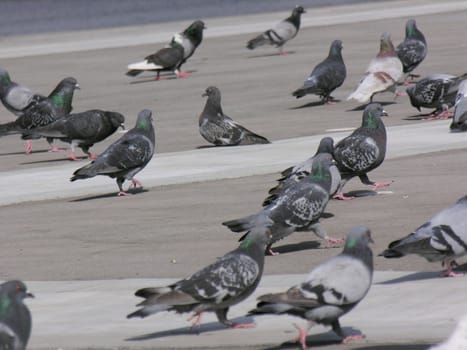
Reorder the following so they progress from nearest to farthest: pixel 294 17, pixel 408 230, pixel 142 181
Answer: pixel 408 230, pixel 142 181, pixel 294 17

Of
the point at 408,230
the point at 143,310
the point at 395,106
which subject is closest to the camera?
the point at 143,310

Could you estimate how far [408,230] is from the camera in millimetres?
15461

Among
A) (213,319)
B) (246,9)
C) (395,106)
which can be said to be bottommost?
(246,9)

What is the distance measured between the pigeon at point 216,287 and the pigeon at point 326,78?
1752cm

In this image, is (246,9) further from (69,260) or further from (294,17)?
(69,260)

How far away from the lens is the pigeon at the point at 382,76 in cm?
2712

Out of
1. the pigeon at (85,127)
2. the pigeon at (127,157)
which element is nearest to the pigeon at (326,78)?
the pigeon at (85,127)

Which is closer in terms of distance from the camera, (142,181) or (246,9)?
(142,181)

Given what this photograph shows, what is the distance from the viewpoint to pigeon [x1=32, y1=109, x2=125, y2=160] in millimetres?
22922

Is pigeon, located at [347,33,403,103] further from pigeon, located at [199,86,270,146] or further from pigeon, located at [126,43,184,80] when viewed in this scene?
pigeon, located at [126,43,184,80]

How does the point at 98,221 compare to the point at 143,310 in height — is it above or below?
below

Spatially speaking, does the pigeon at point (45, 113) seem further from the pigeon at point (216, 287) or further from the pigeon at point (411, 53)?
the pigeon at point (216, 287)

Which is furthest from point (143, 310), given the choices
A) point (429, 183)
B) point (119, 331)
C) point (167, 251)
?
point (429, 183)

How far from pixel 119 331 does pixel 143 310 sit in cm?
118
